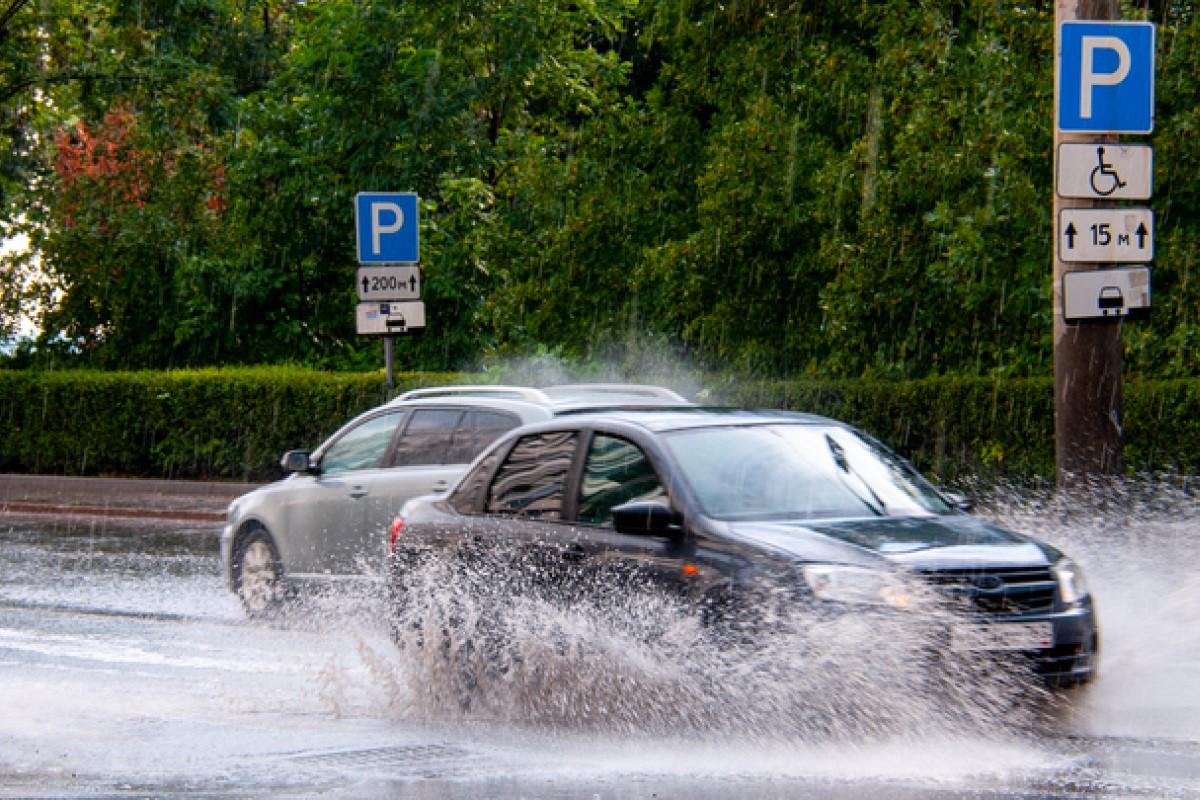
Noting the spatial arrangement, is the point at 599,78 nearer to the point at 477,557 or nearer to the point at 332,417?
the point at 332,417

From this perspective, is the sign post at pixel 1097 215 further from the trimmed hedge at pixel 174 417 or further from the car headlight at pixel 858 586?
the trimmed hedge at pixel 174 417

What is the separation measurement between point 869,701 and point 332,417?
61.3 feet

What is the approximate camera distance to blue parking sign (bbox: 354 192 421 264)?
64.3 ft

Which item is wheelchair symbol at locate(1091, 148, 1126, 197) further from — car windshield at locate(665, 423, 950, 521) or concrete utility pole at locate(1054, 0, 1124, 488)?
car windshield at locate(665, 423, 950, 521)

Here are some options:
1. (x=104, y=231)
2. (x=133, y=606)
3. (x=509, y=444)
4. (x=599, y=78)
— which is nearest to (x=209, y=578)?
(x=133, y=606)

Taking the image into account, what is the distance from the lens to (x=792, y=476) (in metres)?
8.45

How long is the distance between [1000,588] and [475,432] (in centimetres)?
522

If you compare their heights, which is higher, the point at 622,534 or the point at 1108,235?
the point at 1108,235

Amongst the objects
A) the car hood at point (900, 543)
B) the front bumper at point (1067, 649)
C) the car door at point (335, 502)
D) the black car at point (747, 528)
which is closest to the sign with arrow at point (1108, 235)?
the black car at point (747, 528)

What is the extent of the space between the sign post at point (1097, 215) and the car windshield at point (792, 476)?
341 cm

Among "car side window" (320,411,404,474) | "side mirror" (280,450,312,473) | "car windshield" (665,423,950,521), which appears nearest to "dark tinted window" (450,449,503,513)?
"car windshield" (665,423,950,521)

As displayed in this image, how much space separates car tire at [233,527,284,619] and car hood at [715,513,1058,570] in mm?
6156

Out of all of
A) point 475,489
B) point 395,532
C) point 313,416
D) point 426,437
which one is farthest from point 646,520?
point 313,416

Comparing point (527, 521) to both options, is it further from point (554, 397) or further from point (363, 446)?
point (363, 446)
